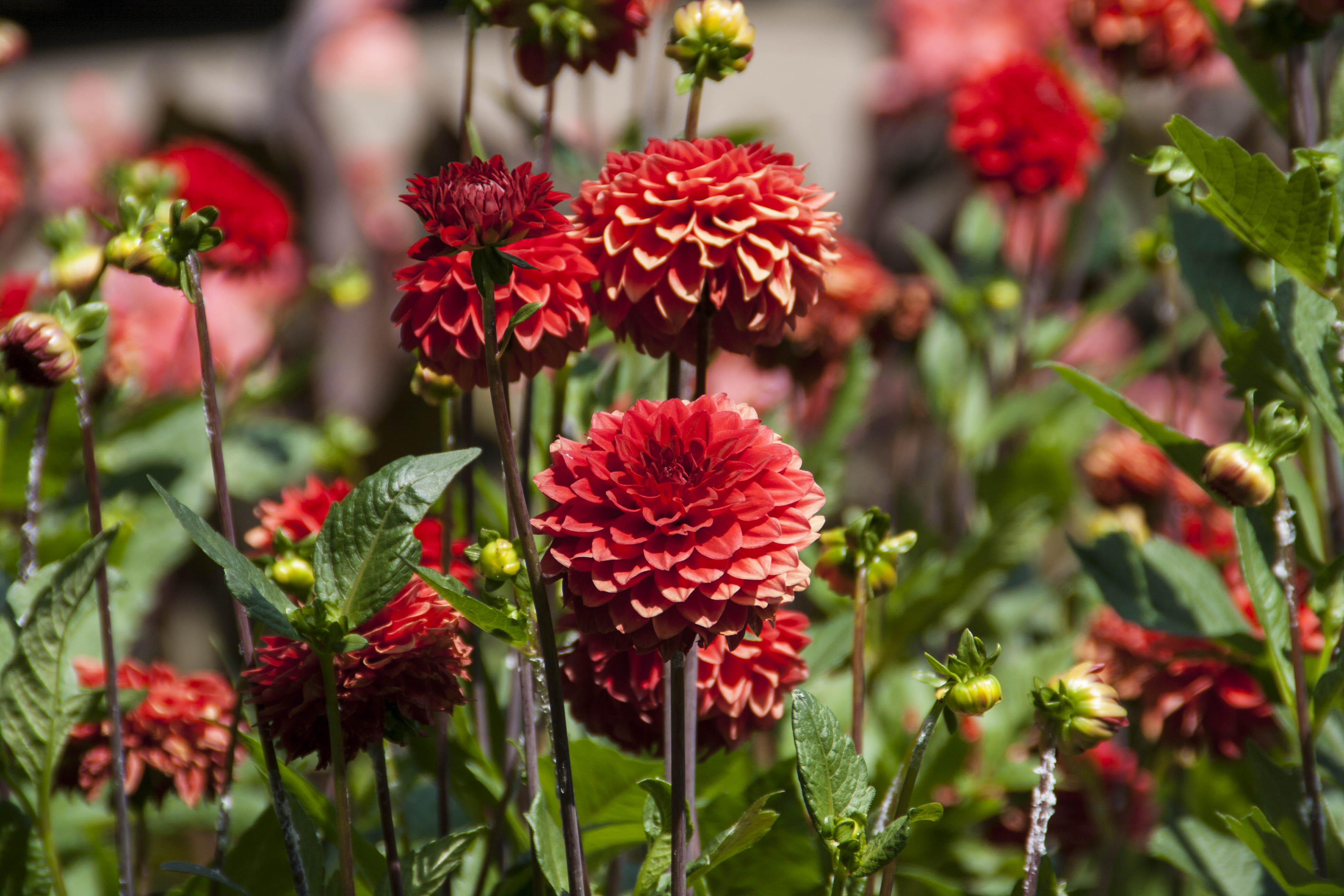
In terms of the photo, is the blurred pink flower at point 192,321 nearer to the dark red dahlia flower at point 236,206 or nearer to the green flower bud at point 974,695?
the dark red dahlia flower at point 236,206

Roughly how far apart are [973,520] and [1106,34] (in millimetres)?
454

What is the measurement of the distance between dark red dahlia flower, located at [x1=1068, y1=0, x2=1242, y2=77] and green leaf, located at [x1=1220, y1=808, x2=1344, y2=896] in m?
0.74

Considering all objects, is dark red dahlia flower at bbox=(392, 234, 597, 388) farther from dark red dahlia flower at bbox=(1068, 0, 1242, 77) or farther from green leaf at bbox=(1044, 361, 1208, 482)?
dark red dahlia flower at bbox=(1068, 0, 1242, 77)

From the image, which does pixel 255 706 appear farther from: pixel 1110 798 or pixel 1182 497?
pixel 1182 497

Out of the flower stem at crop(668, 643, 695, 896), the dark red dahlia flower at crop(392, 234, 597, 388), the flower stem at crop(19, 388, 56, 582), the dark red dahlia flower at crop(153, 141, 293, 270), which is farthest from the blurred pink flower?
the flower stem at crop(668, 643, 695, 896)

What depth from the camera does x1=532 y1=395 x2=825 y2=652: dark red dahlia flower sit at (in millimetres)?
344

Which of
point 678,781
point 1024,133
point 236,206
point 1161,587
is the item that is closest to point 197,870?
point 678,781

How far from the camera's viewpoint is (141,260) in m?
0.40

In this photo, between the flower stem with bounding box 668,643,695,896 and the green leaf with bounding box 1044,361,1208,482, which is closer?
the flower stem with bounding box 668,643,695,896

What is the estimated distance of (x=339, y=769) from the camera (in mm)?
373

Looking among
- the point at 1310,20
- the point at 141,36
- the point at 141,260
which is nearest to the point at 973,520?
the point at 1310,20

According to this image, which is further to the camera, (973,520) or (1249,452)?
(973,520)

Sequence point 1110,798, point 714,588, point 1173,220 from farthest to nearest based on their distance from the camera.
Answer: point 1110,798 → point 1173,220 → point 714,588

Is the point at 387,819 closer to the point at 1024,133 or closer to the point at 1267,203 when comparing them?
the point at 1267,203
